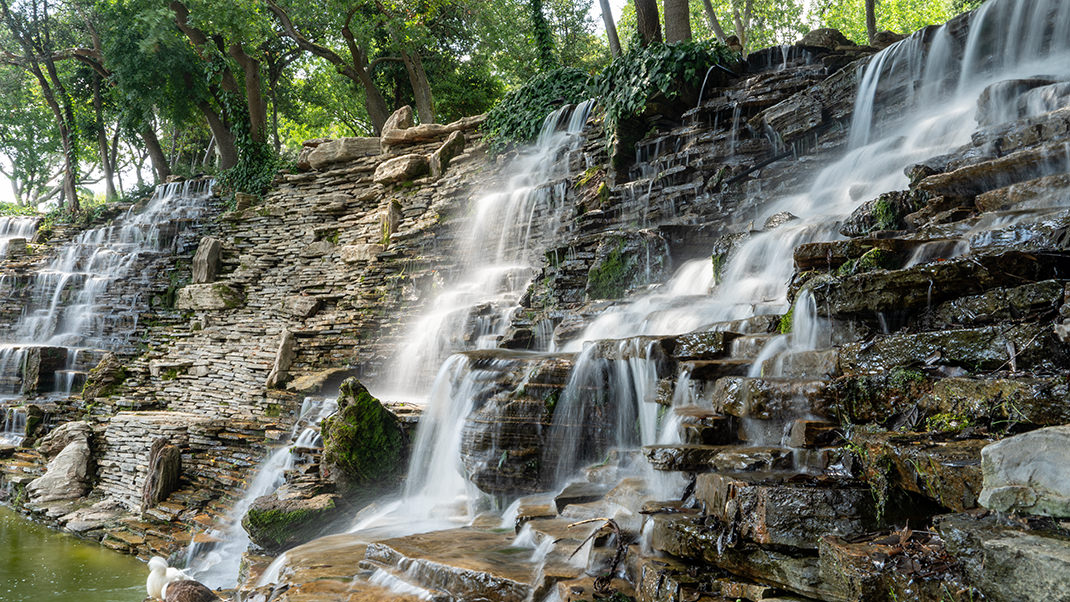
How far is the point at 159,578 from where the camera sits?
21.8 feet

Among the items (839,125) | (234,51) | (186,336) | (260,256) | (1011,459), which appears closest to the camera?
(1011,459)

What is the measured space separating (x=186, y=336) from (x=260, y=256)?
3.07m

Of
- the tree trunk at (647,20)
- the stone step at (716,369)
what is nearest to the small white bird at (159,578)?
the stone step at (716,369)

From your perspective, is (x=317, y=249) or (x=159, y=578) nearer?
(x=159, y=578)

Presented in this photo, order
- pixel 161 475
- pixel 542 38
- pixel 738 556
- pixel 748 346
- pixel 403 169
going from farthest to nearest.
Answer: pixel 542 38 < pixel 403 169 < pixel 161 475 < pixel 748 346 < pixel 738 556

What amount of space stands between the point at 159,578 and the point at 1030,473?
24.4ft

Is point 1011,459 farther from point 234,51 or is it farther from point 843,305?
point 234,51

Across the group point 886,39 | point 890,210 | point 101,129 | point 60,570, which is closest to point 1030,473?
point 890,210

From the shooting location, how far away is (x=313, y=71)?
27.9 m

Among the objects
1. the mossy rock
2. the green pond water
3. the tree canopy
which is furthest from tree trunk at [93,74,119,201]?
the mossy rock

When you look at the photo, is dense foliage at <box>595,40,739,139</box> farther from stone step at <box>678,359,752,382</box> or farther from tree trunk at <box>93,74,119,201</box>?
tree trunk at <box>93,74,119,201</box>

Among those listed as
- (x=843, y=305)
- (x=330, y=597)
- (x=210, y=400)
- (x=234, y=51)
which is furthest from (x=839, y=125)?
(x=234, y=51)

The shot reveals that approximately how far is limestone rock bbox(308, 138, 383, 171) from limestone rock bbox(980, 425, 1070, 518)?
62.3 ft

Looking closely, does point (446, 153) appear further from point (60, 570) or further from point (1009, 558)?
point (1009, 558)
